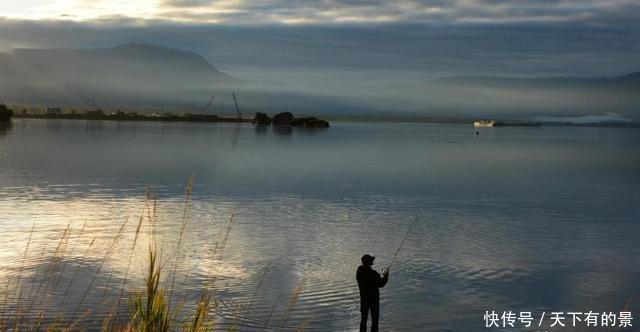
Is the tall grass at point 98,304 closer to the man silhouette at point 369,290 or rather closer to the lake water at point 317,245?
the lake water at point 317,245

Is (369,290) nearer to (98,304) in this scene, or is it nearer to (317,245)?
(98,304)

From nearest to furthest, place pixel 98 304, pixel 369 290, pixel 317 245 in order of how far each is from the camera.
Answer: pixel 369 290
pixel 98 304
pixel 317 245

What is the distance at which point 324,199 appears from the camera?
34875 millimetres

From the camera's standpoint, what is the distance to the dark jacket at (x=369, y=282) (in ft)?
43.2

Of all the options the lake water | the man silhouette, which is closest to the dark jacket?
the man silhouette

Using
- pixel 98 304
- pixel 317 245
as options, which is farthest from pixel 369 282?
pixel 317 245

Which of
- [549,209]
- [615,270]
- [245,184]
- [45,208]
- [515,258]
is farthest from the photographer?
[245,184]

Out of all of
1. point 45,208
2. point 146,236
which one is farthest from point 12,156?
point 146,236

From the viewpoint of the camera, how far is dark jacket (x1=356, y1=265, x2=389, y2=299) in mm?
13156

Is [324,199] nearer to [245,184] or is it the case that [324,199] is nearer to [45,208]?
[245,184]

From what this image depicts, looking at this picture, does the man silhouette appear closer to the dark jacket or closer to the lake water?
the dark jacket

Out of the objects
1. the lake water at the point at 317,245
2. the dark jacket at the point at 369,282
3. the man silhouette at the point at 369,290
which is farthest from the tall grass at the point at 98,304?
the dark jacket at the point at 369,282

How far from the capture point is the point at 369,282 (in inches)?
520

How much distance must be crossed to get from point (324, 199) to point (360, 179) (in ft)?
41.2
